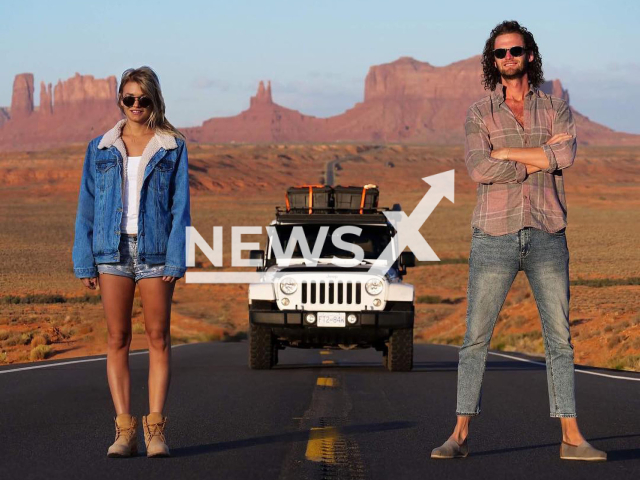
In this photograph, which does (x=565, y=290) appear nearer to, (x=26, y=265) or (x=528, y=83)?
(x=528, y=83)

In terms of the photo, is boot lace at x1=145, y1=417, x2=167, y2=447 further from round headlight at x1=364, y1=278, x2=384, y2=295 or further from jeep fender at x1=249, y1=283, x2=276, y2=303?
round headlight at x1=364, y1=278, x2=384, y2=295

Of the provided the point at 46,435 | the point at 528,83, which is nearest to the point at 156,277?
the point at 46,435

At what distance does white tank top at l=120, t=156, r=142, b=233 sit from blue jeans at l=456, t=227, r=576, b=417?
1.98 metres

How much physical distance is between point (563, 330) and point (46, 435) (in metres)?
3.65

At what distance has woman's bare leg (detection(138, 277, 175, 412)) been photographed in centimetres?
628

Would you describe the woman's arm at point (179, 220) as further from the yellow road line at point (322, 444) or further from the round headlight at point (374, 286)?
the round headlight at point (374, 286)

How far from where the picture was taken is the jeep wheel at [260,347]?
13711mm

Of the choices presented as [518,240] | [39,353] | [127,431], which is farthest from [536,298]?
[39,353]

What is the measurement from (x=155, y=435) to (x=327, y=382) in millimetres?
5790

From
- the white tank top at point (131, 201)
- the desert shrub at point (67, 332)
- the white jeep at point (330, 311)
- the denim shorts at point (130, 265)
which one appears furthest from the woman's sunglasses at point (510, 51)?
the desert shrub at point (67, 332)

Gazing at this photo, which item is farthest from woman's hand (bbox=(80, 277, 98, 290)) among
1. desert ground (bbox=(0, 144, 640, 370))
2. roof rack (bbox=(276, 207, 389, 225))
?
desert ground (bbox=(0, 144, 640, 370))

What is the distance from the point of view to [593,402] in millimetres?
9828

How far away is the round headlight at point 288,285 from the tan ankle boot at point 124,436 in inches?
293

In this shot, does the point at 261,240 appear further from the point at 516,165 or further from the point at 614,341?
the point at 516,165
